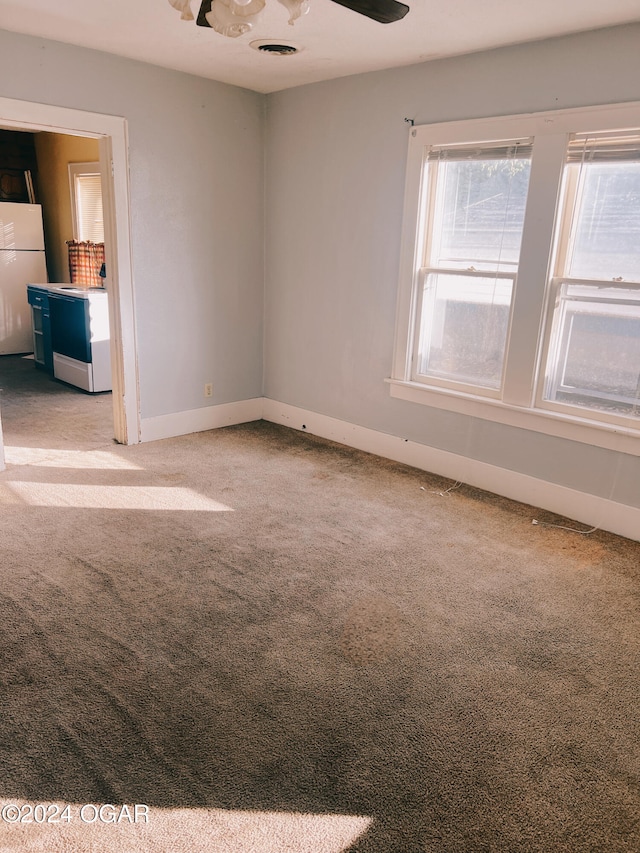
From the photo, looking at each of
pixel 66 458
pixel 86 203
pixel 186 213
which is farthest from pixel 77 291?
pixel 66 458

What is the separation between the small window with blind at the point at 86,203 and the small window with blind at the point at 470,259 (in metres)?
4.37

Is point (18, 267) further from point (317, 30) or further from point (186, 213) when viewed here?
point (317, 30)

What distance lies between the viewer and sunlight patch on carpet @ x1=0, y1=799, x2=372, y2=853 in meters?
1.58

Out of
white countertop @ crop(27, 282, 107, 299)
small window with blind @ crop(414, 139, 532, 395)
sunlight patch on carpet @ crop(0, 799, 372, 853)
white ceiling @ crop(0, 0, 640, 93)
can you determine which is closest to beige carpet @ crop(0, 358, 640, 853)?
sunlight patch on carpet @ crop(0, 799, 372, 853)

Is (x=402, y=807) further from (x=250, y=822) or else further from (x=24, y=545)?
(x=24, y=545)

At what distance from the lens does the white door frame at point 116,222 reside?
369 centimetres

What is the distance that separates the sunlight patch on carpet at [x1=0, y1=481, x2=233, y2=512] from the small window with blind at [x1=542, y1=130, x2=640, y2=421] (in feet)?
6.90

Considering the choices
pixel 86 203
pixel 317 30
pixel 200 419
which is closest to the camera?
pixel 317 30

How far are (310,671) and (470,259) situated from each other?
266cm

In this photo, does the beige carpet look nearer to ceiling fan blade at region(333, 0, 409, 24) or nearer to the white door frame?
the white door frame

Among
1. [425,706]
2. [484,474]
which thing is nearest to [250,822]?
[425,706]

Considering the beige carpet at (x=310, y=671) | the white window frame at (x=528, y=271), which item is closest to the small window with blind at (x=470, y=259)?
the white window frame at (x=528, y=271)

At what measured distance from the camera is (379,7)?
6.86 feet

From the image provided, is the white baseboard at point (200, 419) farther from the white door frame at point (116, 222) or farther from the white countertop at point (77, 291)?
the white countertop at point (77, 291)
